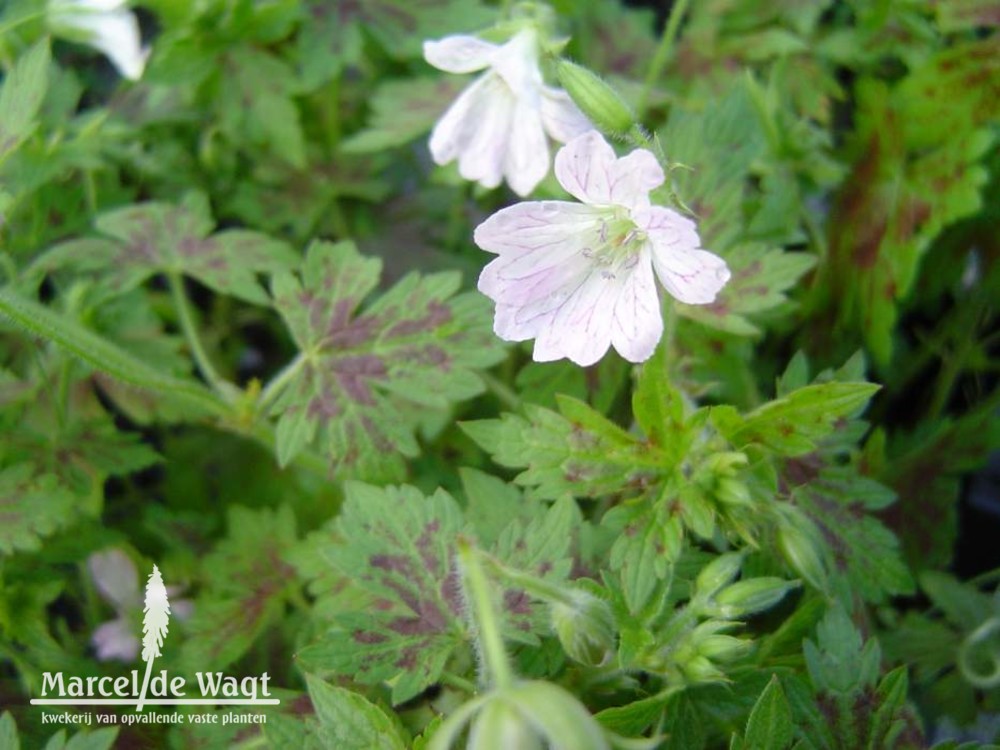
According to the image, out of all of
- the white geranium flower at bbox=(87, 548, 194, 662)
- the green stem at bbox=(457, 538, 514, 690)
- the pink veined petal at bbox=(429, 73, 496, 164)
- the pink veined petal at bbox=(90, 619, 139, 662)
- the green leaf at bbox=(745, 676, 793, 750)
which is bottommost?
the pink veined petal at bbox=(90, 619, 139, 662)

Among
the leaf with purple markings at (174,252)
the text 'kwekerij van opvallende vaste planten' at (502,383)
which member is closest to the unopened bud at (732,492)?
the text 'kwekerij van opvallende vaste planten' at (502,383)

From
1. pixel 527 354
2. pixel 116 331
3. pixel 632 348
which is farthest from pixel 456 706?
pixel 116 331

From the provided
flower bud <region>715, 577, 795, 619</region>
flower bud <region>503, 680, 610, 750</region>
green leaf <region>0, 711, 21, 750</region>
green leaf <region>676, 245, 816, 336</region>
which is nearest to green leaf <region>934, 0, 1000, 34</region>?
green leaf <region>676, 245, 816, 336</region>

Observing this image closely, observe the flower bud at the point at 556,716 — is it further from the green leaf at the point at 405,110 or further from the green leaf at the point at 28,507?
the green leaf at the point at 405,110

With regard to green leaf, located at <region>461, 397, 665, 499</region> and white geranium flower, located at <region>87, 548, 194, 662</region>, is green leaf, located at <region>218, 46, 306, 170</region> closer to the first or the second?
white geranium flower, located at <region>87, 548, 194, 662</region>

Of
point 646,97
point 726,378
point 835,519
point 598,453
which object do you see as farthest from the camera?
point 646,97

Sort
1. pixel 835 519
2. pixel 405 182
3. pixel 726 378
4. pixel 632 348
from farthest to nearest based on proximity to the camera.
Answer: pixel 405 182 < pixel 726 378 < pixel 835 519 < pixel 632 348

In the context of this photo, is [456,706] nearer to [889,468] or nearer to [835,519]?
[835,519]

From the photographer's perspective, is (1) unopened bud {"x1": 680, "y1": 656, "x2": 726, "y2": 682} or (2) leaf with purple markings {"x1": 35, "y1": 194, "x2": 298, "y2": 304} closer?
(1) unopened bud {"x1": 680, "y1": 656, "x2": 726, "y2": 682}
